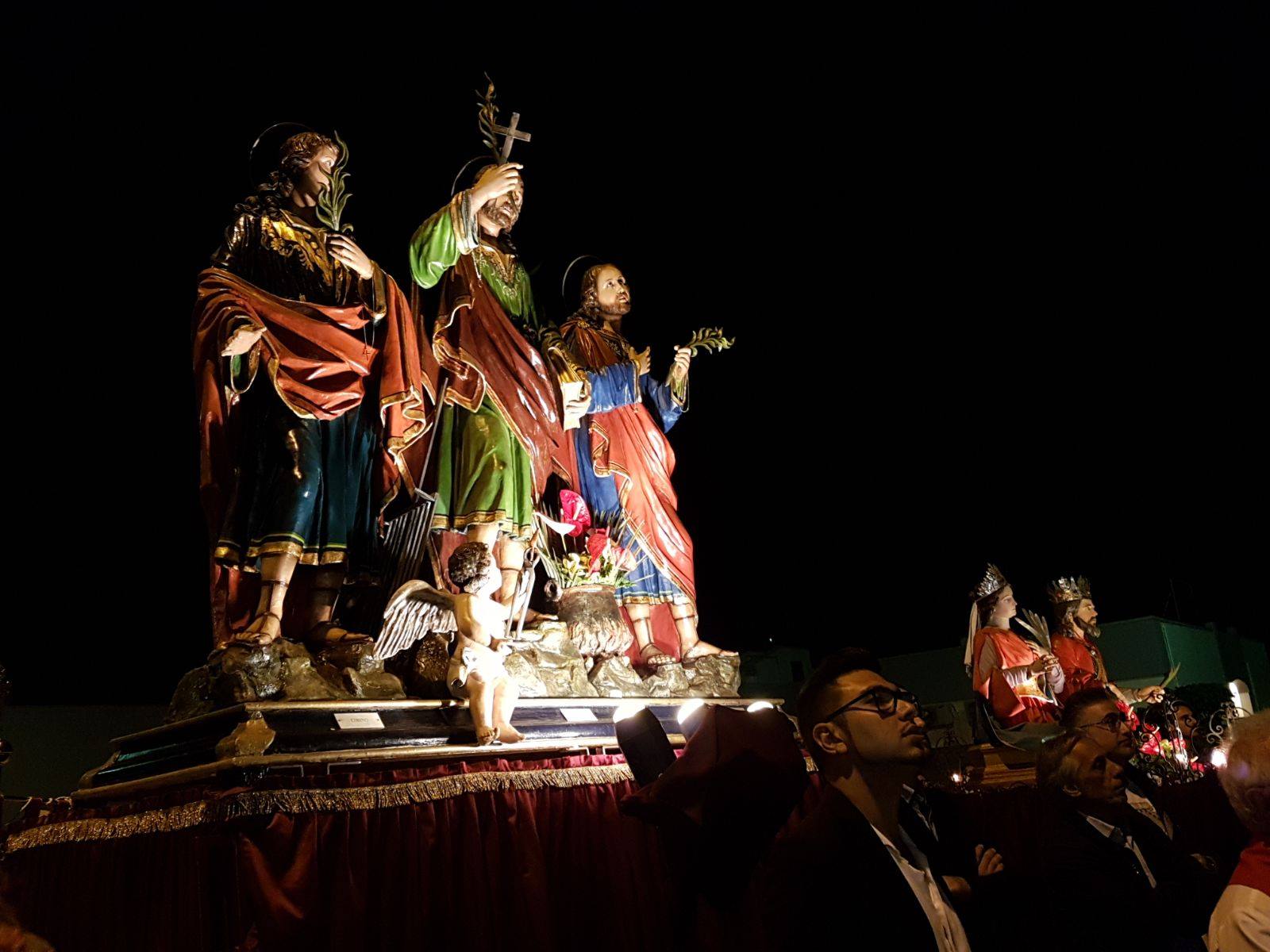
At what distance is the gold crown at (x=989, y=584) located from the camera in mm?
7094

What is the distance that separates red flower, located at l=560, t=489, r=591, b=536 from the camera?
611cm

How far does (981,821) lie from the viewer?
575 cm

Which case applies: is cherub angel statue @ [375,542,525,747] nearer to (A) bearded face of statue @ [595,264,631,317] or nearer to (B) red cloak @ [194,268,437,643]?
(B) red cloak @ [194,268,437,643]

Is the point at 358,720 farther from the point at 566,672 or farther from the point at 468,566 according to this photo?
the point at 566,672

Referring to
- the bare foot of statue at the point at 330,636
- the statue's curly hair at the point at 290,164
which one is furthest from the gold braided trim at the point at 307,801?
the statue's curly hair at the point at 290,164

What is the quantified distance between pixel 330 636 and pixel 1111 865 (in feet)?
11.1

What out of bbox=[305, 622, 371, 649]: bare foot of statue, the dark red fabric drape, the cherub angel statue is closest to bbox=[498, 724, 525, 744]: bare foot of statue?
the cherub angel statue

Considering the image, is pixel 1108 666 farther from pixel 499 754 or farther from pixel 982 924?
pixel 982 924

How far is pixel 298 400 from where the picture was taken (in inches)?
196

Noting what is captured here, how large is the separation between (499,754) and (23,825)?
2094mm

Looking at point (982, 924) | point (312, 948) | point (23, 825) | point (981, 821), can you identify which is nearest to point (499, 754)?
point (312, 948)

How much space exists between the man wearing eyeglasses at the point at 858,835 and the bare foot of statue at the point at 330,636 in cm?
293

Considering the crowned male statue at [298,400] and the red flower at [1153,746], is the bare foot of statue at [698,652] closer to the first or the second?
the crowned male statue at [298,400]

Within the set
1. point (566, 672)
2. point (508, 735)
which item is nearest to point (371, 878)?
point (508, 735)
